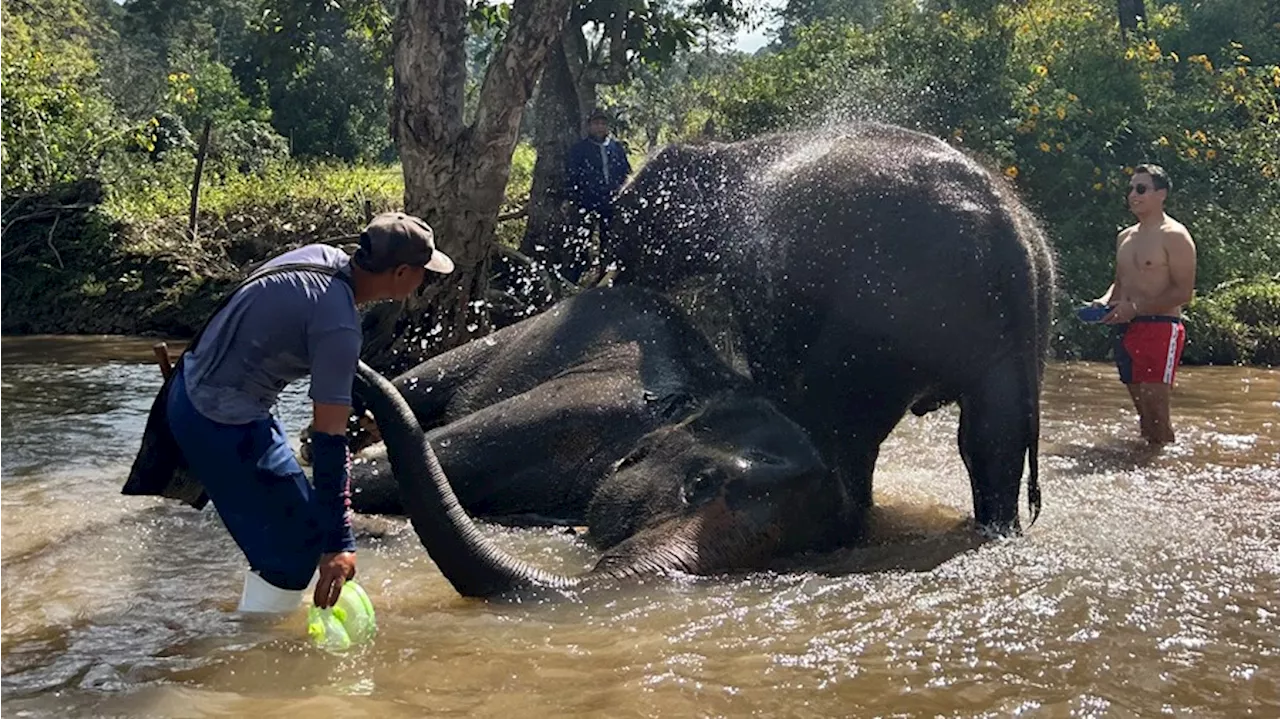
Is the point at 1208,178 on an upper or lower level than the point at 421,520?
upper

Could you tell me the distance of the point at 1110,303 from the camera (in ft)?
25.0

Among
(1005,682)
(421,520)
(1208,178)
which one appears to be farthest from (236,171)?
(1005,682)

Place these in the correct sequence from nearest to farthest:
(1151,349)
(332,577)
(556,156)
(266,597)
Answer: (332,577), (266,597), (1151,349), (556,156)

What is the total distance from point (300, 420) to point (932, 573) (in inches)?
190

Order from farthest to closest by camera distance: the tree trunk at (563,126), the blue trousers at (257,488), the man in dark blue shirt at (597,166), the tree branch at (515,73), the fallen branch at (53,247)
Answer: the fallen branch at (53,247) → the tree trunk at (563,126) → the man in dark blue shirt at (597,166) → the tree branch at (515,73) → the blue trousers at (257,488)

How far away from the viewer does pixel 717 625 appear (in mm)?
3752

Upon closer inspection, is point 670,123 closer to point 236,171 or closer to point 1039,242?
point 236,171

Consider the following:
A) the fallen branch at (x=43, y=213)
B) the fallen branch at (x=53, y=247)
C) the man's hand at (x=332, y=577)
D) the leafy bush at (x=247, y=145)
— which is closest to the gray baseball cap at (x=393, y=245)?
the man's hand at (x=332, y=577)

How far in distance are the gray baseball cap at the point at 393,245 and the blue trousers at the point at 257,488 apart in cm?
58

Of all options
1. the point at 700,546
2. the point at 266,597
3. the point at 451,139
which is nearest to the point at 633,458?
the point at 700,546

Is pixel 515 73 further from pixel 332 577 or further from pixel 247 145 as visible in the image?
pixel 247 145

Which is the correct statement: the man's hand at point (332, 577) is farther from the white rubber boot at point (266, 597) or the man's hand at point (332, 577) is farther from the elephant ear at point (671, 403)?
the elephant ear at point (671, 403)

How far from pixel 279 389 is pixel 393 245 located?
58 centimetres

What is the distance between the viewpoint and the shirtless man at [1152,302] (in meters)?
7.19
